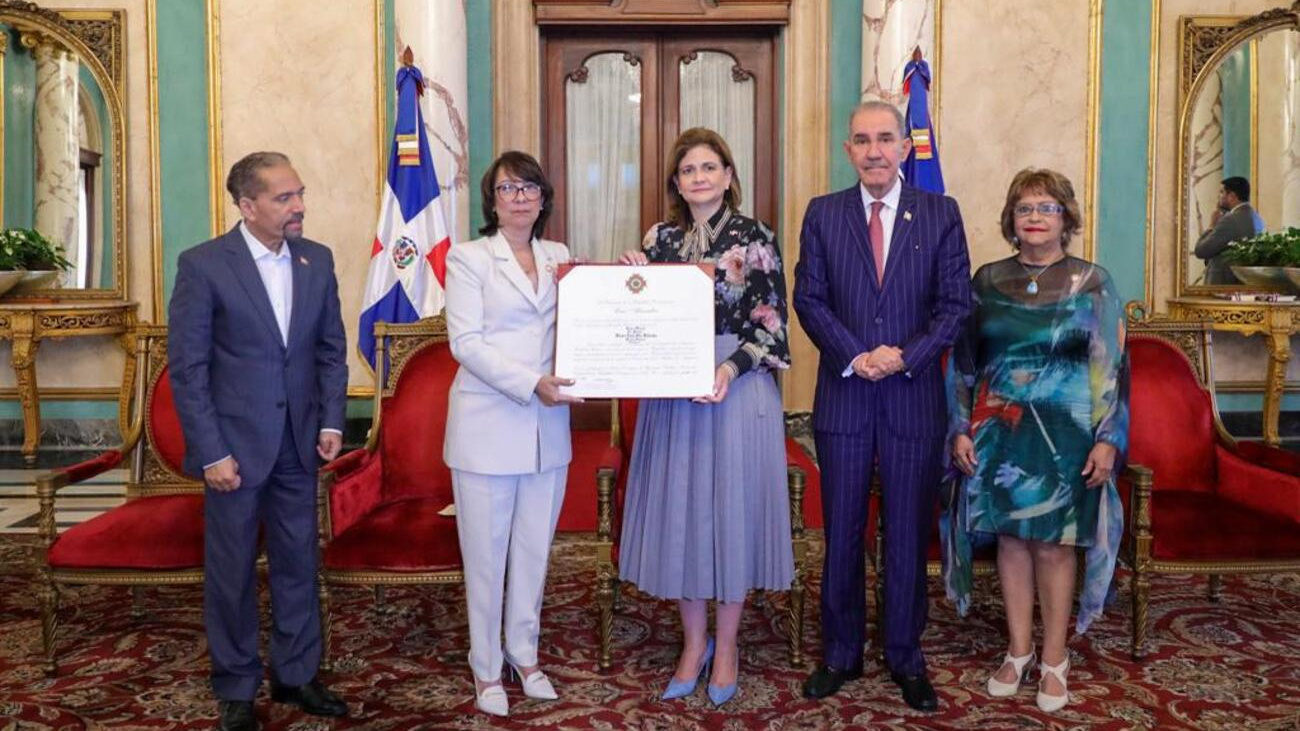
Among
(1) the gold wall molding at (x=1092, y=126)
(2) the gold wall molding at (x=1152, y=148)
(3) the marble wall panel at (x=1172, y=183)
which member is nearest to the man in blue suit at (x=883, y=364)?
(1) the gold wall molding at (x=1092, y=126)

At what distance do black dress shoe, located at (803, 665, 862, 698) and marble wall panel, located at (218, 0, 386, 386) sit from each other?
4.39 m

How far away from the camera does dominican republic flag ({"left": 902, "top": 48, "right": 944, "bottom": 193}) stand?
20.0 feet

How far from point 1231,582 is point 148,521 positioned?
13.3 feet

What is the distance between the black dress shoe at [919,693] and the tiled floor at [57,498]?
3.94 m

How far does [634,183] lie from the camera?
7441 millimetres

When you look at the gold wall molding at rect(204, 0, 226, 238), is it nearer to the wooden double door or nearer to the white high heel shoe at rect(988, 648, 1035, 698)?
the wooden double door

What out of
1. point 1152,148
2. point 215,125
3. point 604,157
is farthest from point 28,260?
point 1152,148

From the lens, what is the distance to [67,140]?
23.1 feet

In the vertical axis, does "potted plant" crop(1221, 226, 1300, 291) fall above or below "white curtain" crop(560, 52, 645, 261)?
below

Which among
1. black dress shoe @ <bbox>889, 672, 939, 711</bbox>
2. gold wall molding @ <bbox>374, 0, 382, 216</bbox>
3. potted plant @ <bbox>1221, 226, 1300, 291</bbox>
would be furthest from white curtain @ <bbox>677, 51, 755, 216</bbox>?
black dress shoe @ <bbox>889, 672, 939, 711</bbox>

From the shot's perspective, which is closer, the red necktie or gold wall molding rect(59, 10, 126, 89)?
the red necktie

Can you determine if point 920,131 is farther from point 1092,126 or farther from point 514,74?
point 514,74

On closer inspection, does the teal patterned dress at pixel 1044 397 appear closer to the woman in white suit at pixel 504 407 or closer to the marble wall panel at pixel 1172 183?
the woman in white suit at pixel 504 407

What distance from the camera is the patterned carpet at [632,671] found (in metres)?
3.00
